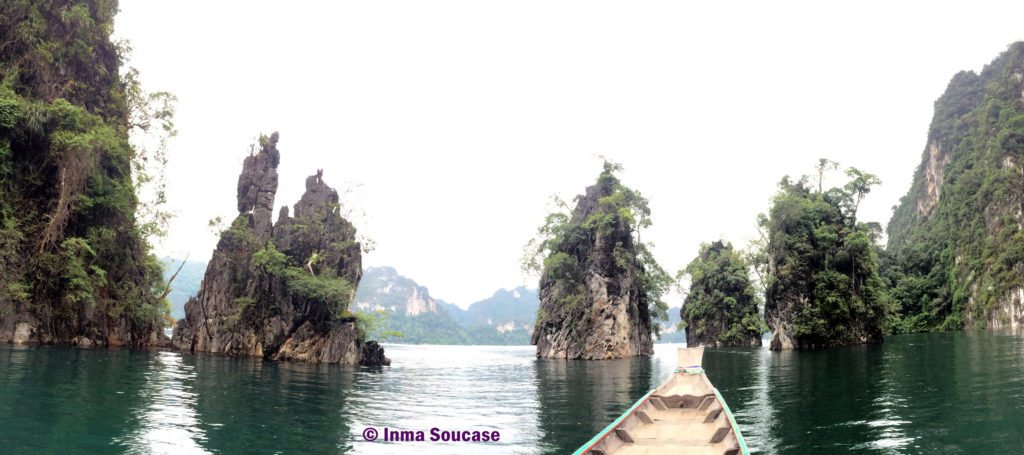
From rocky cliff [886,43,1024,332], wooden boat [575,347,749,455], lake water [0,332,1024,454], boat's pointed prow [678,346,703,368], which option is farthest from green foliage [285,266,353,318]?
rocky cliff [886,43,1024,332]

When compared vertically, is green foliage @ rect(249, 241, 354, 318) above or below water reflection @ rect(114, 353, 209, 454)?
above

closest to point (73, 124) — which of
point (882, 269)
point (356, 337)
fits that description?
point (356, 337)

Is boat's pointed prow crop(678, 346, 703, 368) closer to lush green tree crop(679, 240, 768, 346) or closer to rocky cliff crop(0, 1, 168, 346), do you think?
rocky cliff crop(0, 1, 168, 346)

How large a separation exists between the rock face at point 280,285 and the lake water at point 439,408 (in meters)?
14.2

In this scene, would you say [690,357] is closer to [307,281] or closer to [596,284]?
[307,281]

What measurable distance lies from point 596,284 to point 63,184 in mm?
39112

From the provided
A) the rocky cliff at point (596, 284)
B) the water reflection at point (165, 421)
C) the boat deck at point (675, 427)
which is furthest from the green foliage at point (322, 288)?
the boat deck at point (675, 427)

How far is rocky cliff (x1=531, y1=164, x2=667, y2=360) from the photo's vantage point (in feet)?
171

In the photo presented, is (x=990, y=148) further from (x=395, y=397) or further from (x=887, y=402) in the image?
(x=395, y=397)

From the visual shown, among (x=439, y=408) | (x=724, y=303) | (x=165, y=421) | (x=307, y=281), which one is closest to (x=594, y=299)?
(x=307, y=281)

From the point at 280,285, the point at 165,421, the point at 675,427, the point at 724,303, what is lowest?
the point at 165,421

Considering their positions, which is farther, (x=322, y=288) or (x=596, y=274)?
(x=596, y=274)

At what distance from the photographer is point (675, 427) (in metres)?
12.1

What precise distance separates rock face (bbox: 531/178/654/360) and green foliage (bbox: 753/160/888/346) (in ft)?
45.1
